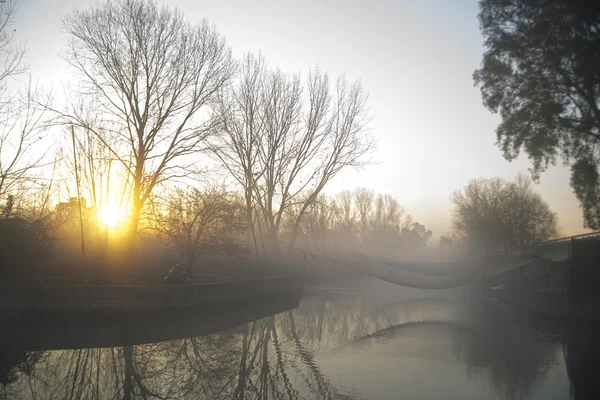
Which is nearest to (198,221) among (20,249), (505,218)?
(20,249)

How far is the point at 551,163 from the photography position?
1498 centimetres

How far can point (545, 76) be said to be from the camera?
14.6 metres

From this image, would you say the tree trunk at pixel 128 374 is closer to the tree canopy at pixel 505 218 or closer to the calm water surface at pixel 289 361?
the calm water surface at pixel 289 361

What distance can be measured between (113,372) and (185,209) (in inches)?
565

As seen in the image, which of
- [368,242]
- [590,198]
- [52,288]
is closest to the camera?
[52,288]

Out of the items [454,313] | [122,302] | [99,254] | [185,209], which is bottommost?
[454,313]

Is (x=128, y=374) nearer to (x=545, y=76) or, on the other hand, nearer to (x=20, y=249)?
(x=20, y=249)

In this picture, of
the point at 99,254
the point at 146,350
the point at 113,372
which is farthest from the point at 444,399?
the point at 99,254

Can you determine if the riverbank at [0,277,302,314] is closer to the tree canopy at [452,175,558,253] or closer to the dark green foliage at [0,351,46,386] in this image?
the dark green foliage at [0,351,46,386]

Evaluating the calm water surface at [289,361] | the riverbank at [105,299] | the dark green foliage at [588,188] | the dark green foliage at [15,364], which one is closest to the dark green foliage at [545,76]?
the dark green foliage at [588,188]

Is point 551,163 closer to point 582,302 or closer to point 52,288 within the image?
point 582,302

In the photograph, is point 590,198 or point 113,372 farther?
point 590,198

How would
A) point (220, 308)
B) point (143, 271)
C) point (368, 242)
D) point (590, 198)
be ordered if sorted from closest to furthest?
1. point (590, 198)
2. point (220, 308)
3. point (143, 271)
4. point (368, 242)

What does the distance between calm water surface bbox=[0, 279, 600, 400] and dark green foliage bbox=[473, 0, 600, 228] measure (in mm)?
6529
